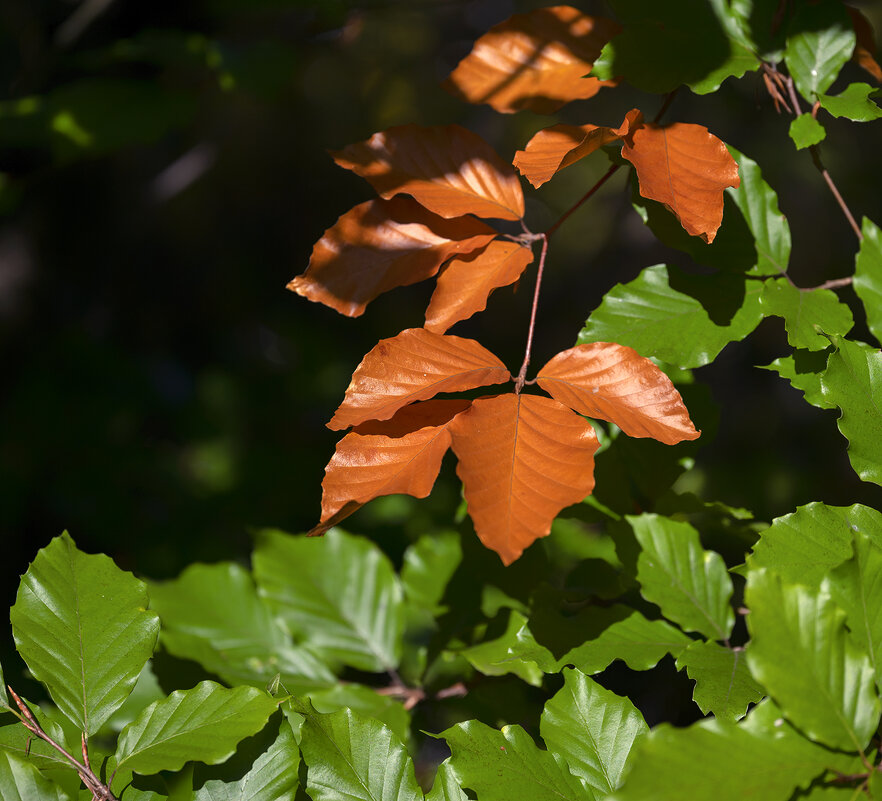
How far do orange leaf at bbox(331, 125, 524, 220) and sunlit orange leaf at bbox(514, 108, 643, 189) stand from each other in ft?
0.26

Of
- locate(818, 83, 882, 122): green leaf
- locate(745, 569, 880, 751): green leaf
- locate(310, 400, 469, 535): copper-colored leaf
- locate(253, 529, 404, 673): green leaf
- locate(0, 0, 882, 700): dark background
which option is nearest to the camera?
locate(745, 569, 880, 751): green leaf

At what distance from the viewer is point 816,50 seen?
0.67m

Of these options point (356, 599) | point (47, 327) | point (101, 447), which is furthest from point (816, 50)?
point (47, 327)

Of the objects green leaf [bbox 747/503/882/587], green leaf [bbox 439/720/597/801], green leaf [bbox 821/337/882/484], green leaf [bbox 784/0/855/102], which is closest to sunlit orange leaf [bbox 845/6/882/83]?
green leaf [bbox 784/0/855/102]

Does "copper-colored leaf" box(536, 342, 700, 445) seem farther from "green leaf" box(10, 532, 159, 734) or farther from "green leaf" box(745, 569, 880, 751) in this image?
"green leaf" box(10, 532, 159, 734)

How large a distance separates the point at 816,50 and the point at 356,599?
0.74 meters

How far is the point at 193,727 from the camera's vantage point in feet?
1.70

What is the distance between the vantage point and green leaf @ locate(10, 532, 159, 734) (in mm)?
542

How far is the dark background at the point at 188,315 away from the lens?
5.25ft

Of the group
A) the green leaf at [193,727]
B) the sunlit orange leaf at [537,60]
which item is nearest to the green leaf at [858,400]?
the sunlit orange leaf at [537,60]

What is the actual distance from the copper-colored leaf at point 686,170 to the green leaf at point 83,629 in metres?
0.48

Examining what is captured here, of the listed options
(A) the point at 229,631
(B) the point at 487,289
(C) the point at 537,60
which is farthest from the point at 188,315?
(B) the point at 487,289

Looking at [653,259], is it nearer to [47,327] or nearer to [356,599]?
[47,327]

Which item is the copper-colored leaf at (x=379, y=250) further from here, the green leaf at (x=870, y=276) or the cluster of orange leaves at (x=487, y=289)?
the green leaf at (x=870, y=276)
